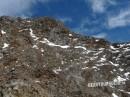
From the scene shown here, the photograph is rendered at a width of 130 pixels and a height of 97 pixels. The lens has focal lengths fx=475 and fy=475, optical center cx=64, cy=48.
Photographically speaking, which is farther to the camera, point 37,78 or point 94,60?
point 94,60

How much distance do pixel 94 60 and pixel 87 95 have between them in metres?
23.2

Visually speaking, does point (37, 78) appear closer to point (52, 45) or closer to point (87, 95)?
point (87, 95)

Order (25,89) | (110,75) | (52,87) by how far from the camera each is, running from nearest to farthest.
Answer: (25,89), (52,87), (110,75)

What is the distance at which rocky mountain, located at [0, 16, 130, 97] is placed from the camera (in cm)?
12444

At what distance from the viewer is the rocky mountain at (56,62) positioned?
12444 cm

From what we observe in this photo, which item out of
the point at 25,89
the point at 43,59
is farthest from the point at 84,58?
the point at 25,89

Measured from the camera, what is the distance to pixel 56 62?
475ft

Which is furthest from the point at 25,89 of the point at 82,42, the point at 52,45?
the point at 82,42

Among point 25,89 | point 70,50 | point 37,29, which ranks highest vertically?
point 37,29

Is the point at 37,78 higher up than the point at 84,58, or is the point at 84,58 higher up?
the point at 84,58

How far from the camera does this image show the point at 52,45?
15600 centimetres

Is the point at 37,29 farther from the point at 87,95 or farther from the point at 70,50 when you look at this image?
the point at 87,95

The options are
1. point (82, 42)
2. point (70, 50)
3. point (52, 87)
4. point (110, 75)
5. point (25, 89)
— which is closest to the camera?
point (25, 89)

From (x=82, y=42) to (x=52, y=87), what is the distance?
4420 cm
